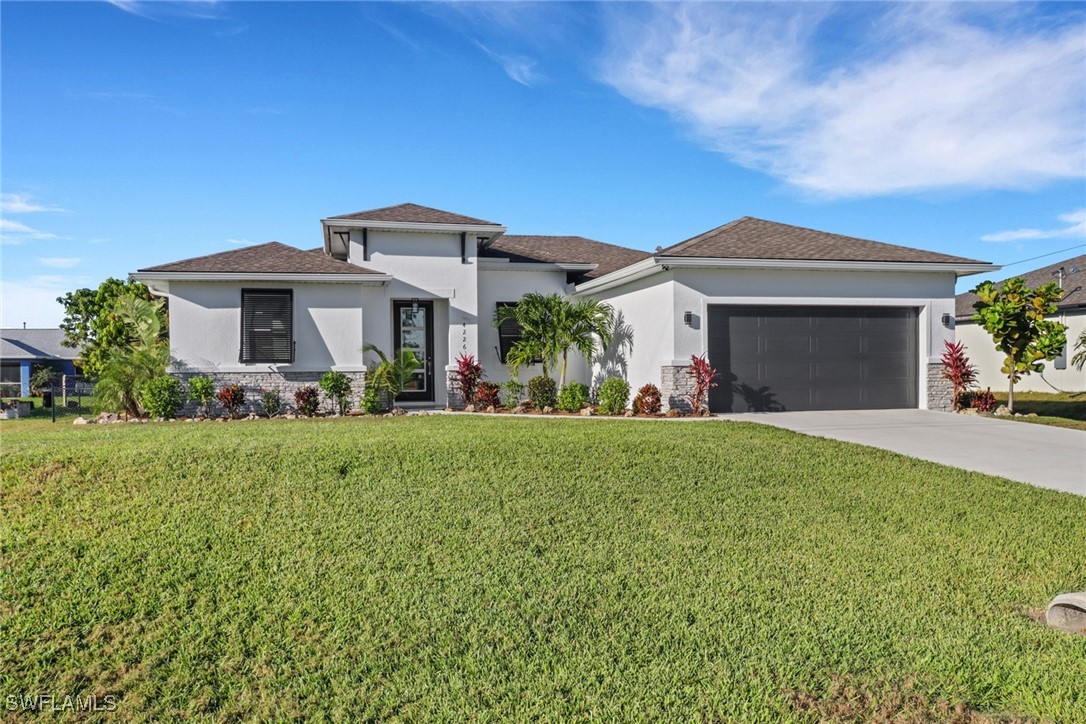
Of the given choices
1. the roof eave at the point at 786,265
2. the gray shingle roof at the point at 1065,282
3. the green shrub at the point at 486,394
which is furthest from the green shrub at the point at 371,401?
the gray shingle roof at the point at 1065,282

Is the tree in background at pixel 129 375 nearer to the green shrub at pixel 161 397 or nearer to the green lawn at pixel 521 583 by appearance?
the green shrub at pixel 161 397

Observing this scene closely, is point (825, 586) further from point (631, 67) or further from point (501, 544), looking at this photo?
point (631, 67)

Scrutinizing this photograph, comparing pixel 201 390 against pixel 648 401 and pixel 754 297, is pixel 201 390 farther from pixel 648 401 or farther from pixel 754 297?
pixel 754 297

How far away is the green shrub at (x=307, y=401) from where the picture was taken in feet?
46.0

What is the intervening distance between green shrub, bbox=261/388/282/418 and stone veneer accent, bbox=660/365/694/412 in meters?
8.51

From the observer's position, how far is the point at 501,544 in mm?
5375

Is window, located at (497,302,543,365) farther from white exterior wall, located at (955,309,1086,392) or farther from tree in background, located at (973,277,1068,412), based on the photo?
white exterior wall, located at (955,309,1086,392)

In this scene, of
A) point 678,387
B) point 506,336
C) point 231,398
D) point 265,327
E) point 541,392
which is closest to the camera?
point 678,387

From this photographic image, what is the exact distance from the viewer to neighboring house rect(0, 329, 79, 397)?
36906 millimetres

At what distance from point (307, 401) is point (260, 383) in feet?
4.02

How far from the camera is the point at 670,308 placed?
13.1 meters

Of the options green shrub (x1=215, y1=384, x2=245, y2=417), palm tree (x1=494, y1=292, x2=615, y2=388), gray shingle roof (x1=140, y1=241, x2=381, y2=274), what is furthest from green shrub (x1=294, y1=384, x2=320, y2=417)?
palm tree (x1=494, y1=292, x2=615, y2=388)

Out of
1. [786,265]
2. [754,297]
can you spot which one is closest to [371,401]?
[754,297]

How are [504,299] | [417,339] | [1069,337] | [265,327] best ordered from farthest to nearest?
[1069,337] → [504,299] → [417,339] → [265,327]
